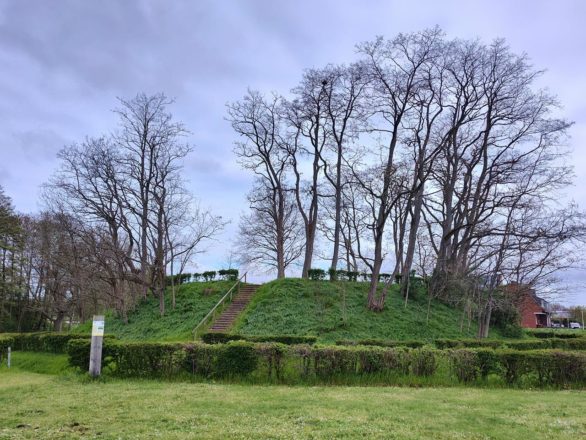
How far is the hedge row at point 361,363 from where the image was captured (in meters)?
9.67

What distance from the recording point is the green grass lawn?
543cm

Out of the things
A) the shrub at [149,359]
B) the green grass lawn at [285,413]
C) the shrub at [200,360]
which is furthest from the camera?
the shrub at [149,359]

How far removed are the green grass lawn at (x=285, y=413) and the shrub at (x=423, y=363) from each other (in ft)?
2.92

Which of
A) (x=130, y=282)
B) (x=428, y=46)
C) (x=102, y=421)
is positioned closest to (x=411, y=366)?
(x=102, y=421)

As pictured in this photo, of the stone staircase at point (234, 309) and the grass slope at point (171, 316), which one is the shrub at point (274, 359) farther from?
the stone staircase at point (234, 309)

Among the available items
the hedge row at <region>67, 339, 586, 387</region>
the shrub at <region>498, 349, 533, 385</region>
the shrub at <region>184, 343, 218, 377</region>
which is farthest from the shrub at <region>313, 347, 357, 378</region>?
the shrub at <region>498, 349, 533, 385</region>

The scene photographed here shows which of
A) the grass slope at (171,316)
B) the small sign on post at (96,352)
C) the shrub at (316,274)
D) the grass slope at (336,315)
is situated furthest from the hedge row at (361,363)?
the shrub at (316,274)

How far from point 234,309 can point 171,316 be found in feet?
11.5

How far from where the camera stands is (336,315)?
2289cm

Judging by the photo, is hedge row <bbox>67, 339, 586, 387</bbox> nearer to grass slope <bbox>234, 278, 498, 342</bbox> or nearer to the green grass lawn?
the green grass lawn

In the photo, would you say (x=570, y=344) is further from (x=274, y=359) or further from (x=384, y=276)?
(x=384, y=276)

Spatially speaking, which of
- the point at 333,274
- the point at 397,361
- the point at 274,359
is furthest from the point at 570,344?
the point at 333,274

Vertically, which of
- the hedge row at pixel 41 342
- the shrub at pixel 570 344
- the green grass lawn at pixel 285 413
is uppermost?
the shrub at pixel 570 344

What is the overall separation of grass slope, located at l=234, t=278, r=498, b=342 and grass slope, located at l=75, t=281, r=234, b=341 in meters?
2.49
